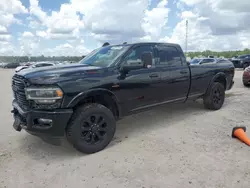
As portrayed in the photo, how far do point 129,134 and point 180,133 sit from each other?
102cm

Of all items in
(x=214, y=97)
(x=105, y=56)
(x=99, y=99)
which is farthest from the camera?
(x=214, y=97)

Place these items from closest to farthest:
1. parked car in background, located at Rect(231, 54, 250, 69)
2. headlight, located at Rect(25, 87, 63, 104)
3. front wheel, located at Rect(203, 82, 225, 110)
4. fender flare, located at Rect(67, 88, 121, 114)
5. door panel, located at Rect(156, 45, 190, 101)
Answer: headlight, located at Rect(25, 87, 63, 104) → fender flare, located at Rect(67, 88, 121, 114) → door panel, located at Rect(156, 45, 190, 101) → front wheel, located at Rect(203, 82, 225, 110) → parked car in background, located at Rect(231, 54, 250, 69)

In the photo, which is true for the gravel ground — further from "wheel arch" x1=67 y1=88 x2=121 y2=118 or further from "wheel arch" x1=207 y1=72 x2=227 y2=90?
"wheel arch" x1=207 y1=72 x2=227 y2=90

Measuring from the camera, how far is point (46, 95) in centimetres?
332

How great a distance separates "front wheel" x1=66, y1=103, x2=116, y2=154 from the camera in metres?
3.54

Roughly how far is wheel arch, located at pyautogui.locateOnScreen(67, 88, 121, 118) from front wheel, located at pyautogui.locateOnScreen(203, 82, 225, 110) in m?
3.01

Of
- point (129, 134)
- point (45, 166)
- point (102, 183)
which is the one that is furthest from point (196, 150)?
point (45, 166)

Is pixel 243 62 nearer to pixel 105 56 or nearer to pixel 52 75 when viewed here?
pixel 105 56

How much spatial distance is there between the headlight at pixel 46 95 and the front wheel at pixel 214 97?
4.14 meters

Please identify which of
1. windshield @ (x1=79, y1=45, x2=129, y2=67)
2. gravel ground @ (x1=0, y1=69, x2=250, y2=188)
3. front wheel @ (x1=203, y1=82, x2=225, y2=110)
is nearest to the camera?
gravel ground @ (x1=0, y1=69, x2=250, y2=188)

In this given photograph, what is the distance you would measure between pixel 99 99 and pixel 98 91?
289 millimetres

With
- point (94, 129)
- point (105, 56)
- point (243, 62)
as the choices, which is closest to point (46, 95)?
point (94, 129)

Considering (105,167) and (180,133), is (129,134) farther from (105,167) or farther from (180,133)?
(105,167)

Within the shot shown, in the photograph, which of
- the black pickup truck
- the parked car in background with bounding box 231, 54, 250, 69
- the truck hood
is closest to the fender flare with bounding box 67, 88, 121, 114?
the black pickup truck
